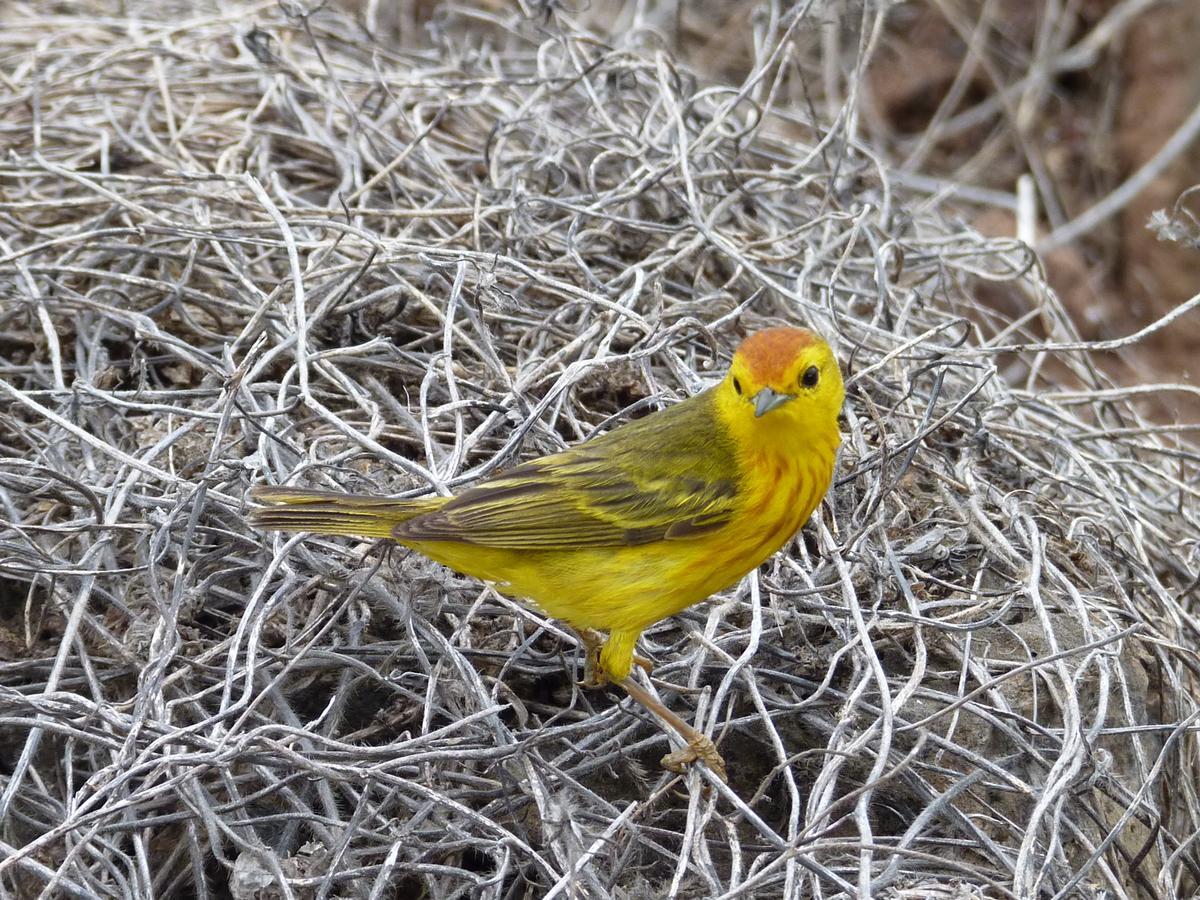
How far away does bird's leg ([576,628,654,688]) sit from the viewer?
3.36 metres

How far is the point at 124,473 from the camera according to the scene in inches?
140

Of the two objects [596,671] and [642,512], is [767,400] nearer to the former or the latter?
[642,512]

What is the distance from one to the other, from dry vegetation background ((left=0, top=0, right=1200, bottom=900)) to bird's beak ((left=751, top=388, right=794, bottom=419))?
0.51 metres

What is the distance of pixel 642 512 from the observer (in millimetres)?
3404

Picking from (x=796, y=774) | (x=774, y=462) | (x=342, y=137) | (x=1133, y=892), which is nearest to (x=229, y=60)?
(x=342, y=137)

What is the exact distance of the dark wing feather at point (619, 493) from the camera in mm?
3295

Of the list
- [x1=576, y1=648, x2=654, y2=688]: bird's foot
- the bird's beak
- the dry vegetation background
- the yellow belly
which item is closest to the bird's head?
the bird's beak

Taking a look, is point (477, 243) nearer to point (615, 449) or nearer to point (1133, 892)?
point (615, 449)

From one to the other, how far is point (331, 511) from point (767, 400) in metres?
1.10

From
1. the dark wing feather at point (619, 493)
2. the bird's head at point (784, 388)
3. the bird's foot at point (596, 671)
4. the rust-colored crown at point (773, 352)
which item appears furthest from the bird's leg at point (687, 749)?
the rust-colored crown at point (773, 352)

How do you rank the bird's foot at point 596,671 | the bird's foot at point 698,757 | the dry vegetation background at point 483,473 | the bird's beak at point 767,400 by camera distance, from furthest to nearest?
the bird's foot at point 596,671, the bird's beak at point 767,400, the bird's foot at point 698,757, the dry vegetation background at point 483,473

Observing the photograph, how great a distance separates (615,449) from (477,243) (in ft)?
3.96

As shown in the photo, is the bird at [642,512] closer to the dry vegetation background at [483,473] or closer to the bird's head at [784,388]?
the bird's head at [784,388]

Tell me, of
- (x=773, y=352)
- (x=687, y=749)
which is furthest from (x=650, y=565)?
(x=773, y=352)
